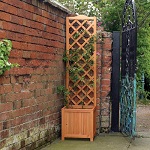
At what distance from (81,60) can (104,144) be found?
1528mm

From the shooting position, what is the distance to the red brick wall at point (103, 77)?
6.81 meters

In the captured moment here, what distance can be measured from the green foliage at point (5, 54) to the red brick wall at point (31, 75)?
10cm

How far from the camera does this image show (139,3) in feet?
32.8

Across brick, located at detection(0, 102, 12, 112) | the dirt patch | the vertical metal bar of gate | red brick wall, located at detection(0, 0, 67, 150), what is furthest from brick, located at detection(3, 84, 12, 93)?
the dirt patch

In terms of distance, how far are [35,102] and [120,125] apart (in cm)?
229

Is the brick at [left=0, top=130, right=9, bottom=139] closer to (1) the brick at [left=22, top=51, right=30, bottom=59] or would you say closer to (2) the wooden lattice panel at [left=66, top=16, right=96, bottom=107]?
(1) the brick at [left=22, top=51, right=30, bottom=59]

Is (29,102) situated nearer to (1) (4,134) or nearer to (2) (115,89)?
(1) (4,134)

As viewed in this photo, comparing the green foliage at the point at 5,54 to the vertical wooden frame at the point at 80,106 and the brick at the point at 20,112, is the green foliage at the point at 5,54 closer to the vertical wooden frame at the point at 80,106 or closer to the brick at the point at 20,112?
the brick at the point at 20,112

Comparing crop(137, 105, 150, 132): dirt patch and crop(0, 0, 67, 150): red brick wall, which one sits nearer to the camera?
crop(0, 0, 67, 150): red brick wall

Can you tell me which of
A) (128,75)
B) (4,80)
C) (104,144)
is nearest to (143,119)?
(128,75)

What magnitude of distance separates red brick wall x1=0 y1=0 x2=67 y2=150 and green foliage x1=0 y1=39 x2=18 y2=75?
0.10m

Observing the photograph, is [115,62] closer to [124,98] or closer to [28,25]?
[124,98]

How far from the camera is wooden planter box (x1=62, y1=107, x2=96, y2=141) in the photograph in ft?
20.6

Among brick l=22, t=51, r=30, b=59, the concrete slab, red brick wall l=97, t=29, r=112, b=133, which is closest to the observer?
brick l=22, t=51, r=30, b=59
